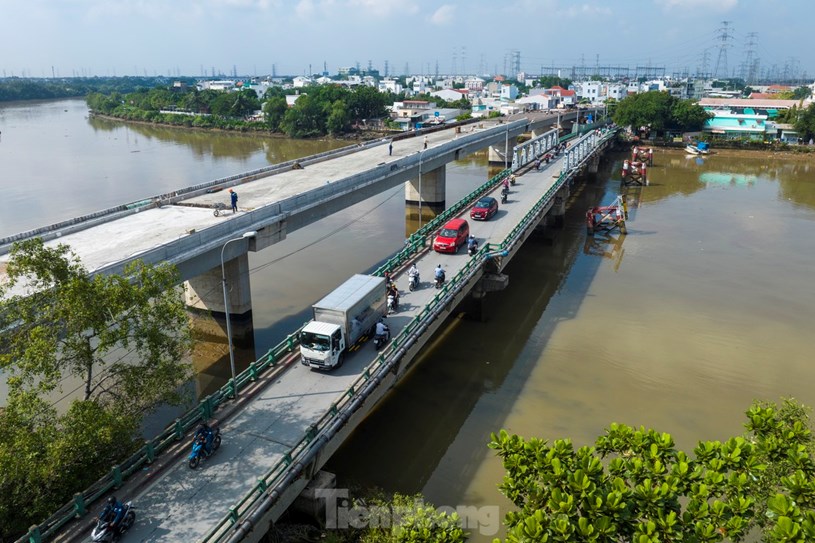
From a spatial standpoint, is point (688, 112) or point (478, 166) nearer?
point (478, 166)

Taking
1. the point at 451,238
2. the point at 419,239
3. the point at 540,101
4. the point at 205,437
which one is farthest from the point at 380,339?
the point at 540,101

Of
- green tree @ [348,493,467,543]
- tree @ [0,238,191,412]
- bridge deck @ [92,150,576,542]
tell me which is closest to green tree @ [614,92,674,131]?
bridge deck @ [92,150,576,542]

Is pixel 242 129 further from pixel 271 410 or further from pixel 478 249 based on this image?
pixel 271 410

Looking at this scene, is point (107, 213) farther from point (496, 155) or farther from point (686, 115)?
point (686, 115)

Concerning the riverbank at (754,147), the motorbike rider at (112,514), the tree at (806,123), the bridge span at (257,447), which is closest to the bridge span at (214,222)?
the bridge span at (257,447)

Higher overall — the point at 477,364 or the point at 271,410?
the point at 271,410

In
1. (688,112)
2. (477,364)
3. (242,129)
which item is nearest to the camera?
(477,364)

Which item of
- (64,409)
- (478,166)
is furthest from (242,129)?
(64,409)
